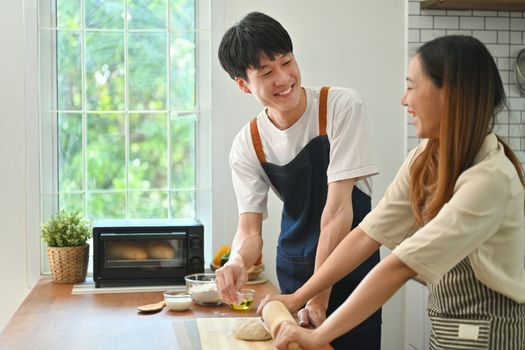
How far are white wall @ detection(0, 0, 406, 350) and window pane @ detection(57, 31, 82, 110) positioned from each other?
0.66ft

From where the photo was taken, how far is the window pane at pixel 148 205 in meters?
3.61

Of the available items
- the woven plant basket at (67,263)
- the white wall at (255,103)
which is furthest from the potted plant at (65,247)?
the white wall at (255,103)

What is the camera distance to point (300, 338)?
1.80m

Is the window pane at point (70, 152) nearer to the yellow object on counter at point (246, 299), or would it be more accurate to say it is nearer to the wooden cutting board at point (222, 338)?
the yellow object on counter at point (246, 299)

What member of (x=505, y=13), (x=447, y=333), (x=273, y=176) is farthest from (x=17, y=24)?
(x=447, y=333)

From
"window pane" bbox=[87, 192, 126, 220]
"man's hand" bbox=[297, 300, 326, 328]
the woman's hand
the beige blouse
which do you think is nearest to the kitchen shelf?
"window pane" bbox=[87, 192, 126, 220]

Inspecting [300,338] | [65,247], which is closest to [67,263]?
[65,247]

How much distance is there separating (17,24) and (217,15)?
0.85 meters

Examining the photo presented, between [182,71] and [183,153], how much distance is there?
0.37 m

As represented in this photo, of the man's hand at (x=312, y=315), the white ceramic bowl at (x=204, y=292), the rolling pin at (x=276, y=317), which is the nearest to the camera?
the rolling pin at (x=276, y=317)

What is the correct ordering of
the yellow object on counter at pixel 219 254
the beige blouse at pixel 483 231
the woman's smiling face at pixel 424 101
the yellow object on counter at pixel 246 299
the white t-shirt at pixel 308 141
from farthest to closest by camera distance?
the yellow object on counter at pixel 219 254, the yellow object on counter at pixel 246 299, the white t-shirt at pixel 308 141, the woman's smiling face at pixel 424 101, the beige blouse at pixel 483 231

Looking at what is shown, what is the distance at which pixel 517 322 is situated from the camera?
1723 mm

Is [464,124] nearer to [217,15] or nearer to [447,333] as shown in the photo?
[447,333]

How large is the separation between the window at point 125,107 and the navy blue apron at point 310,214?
1.03 meters
